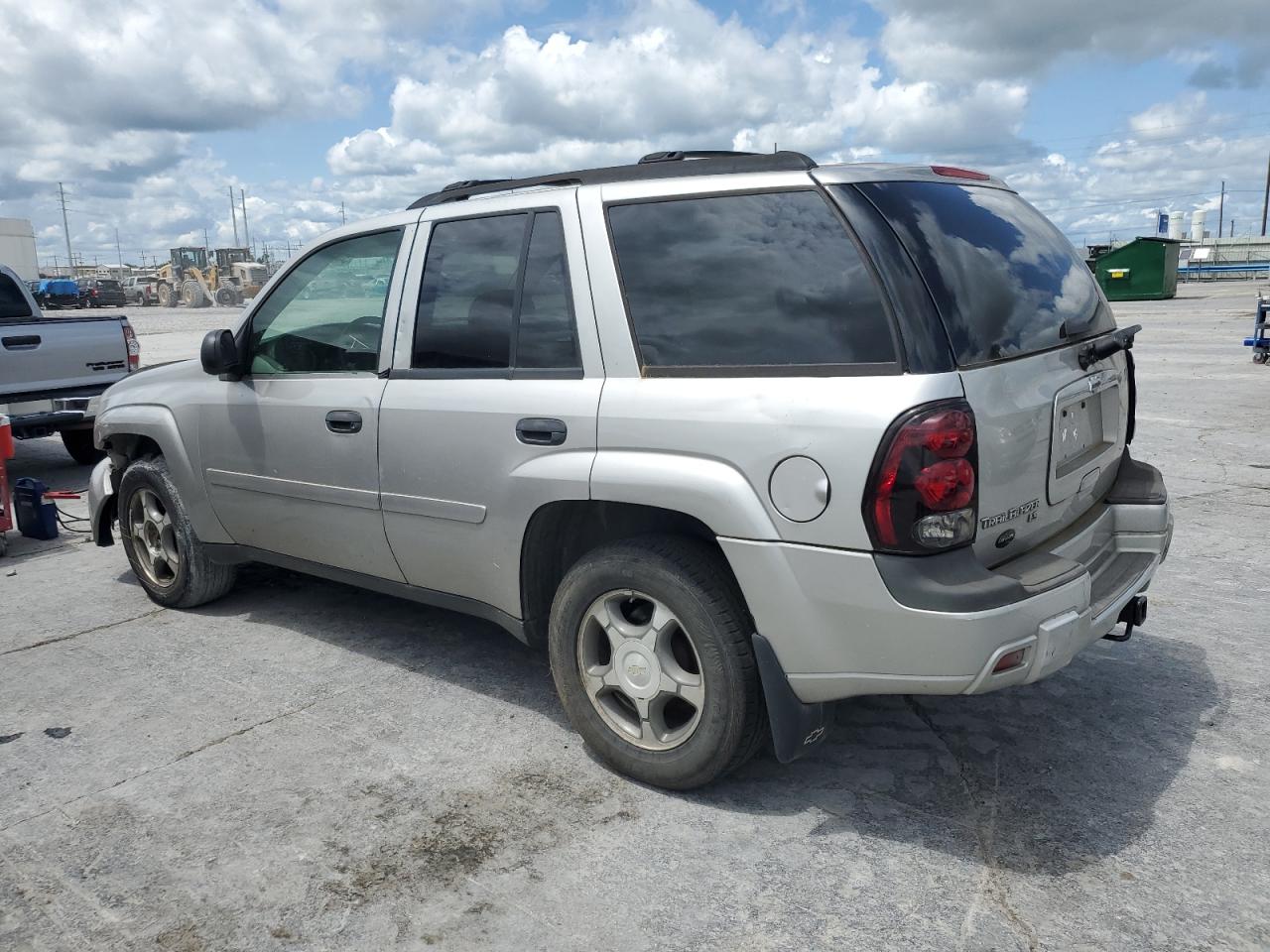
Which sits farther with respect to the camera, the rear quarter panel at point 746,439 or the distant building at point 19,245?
the distant building at point 19,245

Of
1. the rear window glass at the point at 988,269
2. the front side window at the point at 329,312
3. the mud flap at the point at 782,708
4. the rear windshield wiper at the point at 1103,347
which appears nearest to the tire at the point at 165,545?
the front side window at the point at 329,312

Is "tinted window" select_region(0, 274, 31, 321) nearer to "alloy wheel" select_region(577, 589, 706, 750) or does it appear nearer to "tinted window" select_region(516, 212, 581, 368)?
"tinted window" select_region(516, 212, 581, 368)

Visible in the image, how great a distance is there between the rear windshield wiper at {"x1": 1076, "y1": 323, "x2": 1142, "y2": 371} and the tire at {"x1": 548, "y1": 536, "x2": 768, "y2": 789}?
1342 mm

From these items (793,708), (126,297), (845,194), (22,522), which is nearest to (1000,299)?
(845,194)

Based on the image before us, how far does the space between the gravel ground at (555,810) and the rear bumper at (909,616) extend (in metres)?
0.54

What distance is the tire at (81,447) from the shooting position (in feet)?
31.7

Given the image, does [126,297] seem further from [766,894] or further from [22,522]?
[766,894]

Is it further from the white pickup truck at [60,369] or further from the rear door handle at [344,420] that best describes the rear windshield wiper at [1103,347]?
the white pickup truck at [60,369]

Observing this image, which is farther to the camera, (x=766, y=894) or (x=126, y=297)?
(x=126, y=297)

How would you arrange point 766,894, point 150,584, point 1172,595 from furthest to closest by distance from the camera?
point 150,584
point 1172,595
point 766,894

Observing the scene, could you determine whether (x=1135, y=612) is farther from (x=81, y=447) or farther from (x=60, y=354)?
(x=81, y=447)

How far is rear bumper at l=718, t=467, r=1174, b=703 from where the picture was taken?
8.82ft

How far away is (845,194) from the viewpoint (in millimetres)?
2932

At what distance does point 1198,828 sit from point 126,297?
69219 mm
